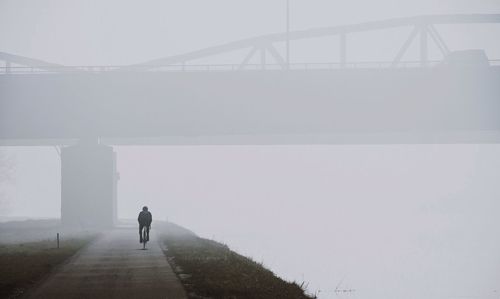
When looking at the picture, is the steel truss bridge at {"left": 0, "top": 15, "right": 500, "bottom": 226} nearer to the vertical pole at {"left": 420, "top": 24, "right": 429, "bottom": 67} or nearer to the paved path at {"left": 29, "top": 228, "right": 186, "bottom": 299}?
the vertical pole at {"left": 420, "top": 24, "right": 429, "bottom": 67}

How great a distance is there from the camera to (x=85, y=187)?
6028 cm

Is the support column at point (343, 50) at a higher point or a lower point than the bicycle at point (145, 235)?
higher

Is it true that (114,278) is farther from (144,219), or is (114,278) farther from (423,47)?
(423,47)

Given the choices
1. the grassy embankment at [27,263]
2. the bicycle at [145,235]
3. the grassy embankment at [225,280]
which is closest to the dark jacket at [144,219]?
the bicycle at [145,235]

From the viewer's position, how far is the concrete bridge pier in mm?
60312

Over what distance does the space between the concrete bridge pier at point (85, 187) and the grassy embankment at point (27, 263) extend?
78.0 feet

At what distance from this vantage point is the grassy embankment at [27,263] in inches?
762

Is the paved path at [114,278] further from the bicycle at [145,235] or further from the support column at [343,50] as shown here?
the support column at [343,50]

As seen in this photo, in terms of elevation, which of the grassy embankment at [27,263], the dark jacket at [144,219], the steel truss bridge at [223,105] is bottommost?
the grassy embankment at [27,263]

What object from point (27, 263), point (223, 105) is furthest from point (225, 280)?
point (223, 105)

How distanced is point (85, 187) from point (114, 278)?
134 ft

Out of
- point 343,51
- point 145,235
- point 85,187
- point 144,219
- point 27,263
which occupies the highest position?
point 343,51

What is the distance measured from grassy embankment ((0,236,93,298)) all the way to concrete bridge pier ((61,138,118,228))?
23781mm

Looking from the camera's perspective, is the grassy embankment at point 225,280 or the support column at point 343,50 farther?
the support column at point 343,50
